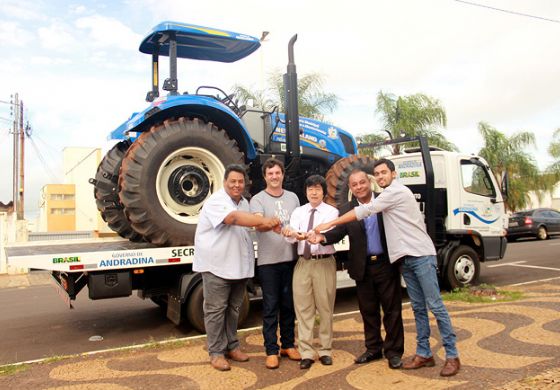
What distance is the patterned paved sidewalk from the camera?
13.0ft

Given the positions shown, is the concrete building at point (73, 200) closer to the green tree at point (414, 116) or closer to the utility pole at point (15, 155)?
the utility pole at point (15, 155)

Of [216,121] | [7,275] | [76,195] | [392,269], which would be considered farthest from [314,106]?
[76,195]

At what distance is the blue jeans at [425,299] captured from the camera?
4.11 meters

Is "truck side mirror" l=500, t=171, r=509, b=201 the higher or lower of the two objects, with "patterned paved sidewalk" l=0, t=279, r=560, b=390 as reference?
higher

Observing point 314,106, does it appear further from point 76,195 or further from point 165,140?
point 76,195

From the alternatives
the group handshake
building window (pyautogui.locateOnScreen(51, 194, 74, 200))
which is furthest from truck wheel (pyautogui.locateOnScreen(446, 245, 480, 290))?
building window (pyautogui.locateOnScreen(51, 194, 74, 200))

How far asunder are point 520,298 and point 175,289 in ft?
15.4

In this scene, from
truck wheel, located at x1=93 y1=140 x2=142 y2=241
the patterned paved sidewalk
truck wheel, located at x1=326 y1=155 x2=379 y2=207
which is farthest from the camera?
truck wheel, located at x1=326 y1=155 x2=379 y2=207

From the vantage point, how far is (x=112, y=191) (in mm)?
7168

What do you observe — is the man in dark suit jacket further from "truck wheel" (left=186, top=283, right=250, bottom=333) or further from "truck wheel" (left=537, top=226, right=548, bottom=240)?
"truck wheel" (left=537, top=226, right=548, bottom=240)

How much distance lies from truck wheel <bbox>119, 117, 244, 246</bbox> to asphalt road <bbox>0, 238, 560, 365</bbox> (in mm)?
A: 1260

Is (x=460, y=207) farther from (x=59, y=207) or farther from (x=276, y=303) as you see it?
(x=59, y=207)

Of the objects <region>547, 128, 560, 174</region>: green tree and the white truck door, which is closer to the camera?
the white truck door

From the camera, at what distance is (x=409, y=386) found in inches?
152
